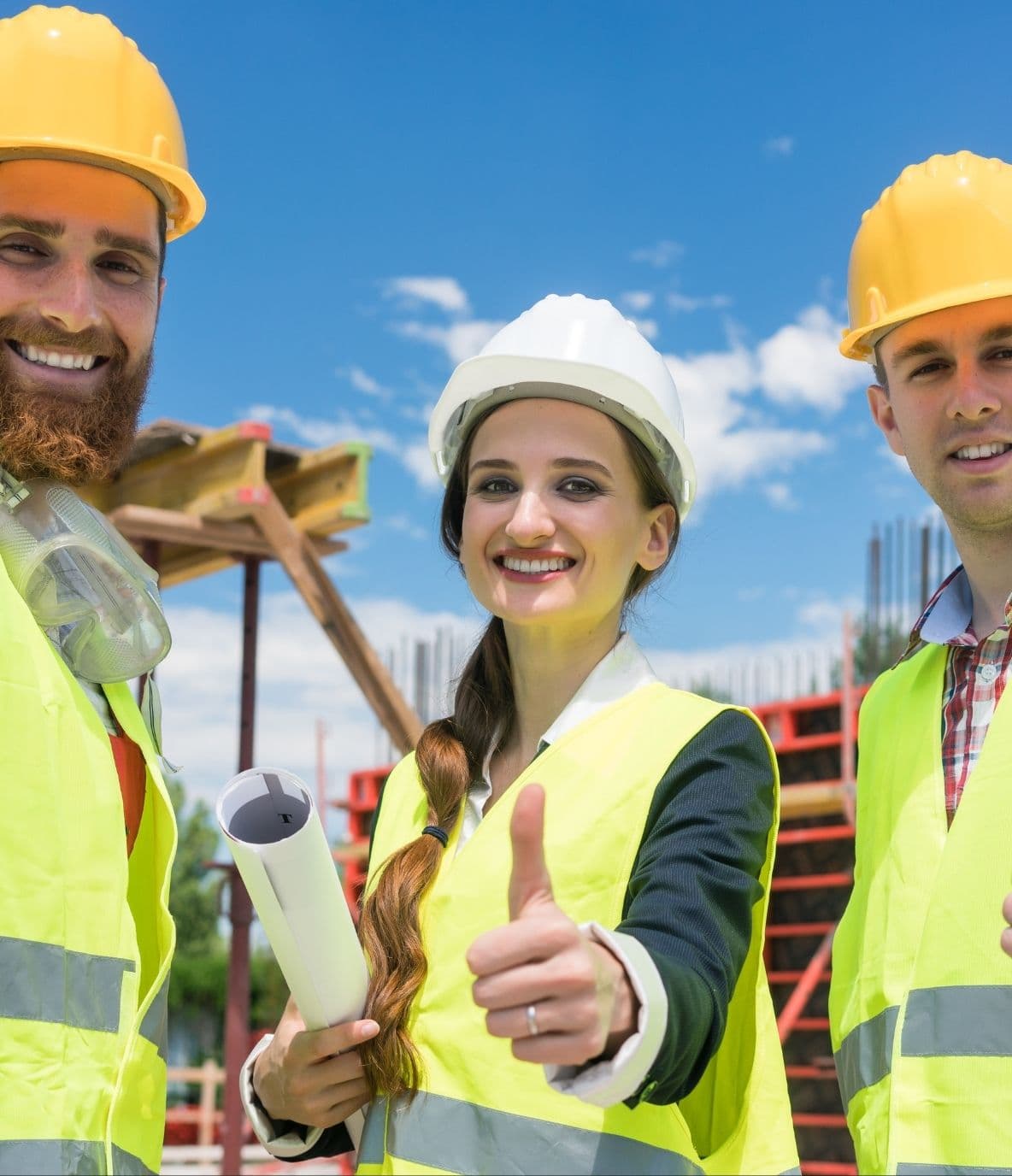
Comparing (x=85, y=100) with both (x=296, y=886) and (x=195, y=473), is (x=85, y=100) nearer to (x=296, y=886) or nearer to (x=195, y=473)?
(x=296, y=886)

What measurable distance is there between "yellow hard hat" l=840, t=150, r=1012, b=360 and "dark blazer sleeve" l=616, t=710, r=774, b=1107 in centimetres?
129

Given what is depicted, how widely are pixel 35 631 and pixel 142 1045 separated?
777 millimetres

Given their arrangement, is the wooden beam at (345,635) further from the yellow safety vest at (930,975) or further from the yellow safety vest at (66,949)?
the yellow safety vest at (66,949)

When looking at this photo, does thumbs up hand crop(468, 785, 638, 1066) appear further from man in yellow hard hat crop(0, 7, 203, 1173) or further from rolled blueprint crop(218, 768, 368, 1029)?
man in yellow hard hat crop(0, 7, 203, 1173)

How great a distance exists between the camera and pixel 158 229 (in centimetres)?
318

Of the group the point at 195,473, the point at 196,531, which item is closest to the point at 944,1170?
the point at 196,531

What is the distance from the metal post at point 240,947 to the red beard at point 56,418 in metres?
5.28

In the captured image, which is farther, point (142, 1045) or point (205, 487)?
point (205, 487)

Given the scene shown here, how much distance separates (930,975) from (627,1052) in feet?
3.86

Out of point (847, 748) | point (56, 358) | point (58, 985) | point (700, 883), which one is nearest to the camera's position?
point (700, 883)

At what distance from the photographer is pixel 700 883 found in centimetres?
204

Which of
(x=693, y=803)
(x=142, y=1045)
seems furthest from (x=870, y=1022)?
(x=142, y=1045)

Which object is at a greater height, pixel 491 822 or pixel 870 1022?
pixel 491 822

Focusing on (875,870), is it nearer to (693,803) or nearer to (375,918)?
(693,803)
